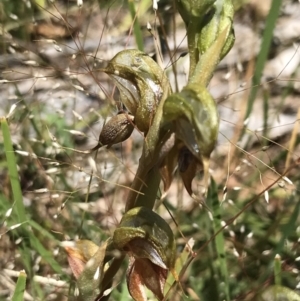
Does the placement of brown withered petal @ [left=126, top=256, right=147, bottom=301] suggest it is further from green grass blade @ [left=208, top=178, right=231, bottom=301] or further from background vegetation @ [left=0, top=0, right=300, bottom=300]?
green grass blade @ [left=208, top=178, right=231, bottom=301]

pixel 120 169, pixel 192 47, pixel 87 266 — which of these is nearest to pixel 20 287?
pixel 87 266

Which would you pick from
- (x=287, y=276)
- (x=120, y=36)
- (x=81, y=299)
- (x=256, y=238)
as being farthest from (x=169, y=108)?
(x=120, y=36)

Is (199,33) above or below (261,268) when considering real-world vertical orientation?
above

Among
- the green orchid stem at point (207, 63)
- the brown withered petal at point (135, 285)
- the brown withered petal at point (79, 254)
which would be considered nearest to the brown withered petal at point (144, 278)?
the brown withered petal at point (135, 285)

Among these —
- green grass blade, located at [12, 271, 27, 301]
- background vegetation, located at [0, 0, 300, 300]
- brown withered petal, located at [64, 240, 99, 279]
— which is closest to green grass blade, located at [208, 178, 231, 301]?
background vegetation, located at [0, 0, 300, 300]

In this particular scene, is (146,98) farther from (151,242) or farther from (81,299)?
(81,299)

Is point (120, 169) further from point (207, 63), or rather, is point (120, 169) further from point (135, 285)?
point (207, 63)
